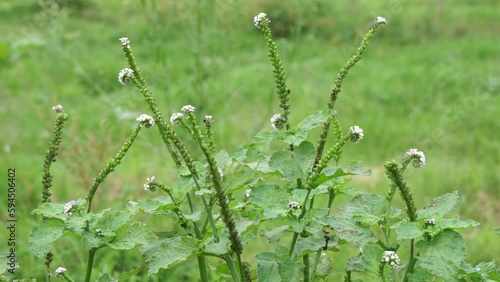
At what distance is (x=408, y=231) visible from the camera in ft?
4.18

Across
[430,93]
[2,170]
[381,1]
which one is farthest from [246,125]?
[381,1]

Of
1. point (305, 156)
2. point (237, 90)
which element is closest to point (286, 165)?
point (305, 156)

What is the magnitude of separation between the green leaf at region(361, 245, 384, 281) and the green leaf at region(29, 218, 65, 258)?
56 cm

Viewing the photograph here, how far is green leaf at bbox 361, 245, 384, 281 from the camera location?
4.48ft

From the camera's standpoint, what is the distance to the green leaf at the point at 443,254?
124 cm

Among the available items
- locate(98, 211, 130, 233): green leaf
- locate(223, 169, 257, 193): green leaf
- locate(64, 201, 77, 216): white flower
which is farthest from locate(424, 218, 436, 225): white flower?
locate(64, 201, 77, 216): white flower

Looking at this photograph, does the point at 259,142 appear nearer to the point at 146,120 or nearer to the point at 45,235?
the point at 146,120

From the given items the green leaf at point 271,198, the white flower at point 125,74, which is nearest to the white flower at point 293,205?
the green leaf at point 271,198

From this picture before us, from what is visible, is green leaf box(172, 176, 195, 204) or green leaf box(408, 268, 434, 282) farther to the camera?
green leaf box(172, 176, 195, 204)

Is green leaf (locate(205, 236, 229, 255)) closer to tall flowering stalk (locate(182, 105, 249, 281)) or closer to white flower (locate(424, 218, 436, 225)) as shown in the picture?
tall flowering stalk (locate(182, 105, 249, 281))

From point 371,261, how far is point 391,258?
0.24 feet

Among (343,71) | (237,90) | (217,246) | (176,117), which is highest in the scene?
(237,90)

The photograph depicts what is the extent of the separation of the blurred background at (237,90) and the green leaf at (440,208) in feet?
6.02

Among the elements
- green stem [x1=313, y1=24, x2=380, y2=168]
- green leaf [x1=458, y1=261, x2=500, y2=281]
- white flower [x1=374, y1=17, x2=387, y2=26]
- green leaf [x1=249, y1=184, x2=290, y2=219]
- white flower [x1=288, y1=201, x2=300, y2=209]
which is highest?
white flower [x1=374, y1=17, x2=387, y2=26]
